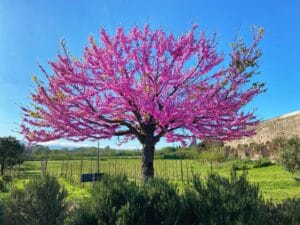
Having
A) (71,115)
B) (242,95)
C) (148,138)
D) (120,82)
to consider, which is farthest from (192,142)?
(71,115)

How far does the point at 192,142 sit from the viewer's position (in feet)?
26.5

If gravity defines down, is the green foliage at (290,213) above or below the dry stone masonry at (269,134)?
below

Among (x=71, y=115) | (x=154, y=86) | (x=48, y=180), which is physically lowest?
(x=48, y=180)

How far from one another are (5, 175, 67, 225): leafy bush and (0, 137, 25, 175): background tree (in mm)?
22207

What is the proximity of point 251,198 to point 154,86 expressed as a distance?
3.39 m

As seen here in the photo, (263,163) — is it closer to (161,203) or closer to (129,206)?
(161,203)

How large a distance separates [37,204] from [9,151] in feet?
74.5

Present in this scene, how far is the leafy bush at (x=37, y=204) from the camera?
5.55 metres

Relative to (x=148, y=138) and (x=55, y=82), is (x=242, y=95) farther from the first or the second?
(x=55, y=82)

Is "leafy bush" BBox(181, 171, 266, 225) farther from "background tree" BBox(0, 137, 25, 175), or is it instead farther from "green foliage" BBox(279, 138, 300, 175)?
Answer: "background tree" BBox(0, 137, 25, 175)

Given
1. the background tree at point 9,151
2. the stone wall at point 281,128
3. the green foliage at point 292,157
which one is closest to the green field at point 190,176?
the green foliage at point 292,157

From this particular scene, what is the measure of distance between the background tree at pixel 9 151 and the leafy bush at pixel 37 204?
874 inches

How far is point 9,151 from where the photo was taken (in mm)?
26406

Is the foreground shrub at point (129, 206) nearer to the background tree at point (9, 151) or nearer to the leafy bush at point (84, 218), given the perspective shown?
the leafy bush at point (84, 218)
